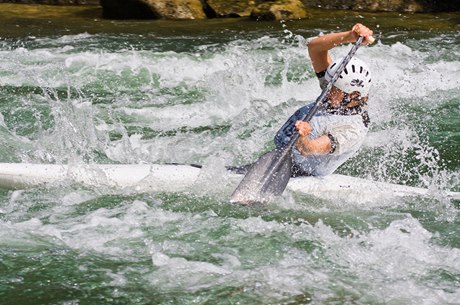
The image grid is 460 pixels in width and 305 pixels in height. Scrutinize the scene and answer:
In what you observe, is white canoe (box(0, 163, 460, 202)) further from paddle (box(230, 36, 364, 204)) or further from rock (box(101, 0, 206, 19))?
rock (box(101, 0, 206, 19))

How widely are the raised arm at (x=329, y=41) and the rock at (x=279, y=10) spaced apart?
27.2ft

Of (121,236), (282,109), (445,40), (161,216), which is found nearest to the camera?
(121,236)

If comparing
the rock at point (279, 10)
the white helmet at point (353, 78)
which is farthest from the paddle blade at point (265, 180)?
the rock at point (279, 10)

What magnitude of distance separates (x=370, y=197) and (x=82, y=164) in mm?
2268

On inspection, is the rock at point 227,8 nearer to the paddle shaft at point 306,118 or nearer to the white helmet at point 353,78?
the paddle shaft at point 306,118

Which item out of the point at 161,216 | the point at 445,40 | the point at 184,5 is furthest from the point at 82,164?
the point at 184,5

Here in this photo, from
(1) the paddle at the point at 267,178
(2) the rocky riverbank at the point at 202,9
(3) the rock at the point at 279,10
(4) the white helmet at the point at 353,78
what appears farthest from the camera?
(2) the rocky riverbank at the point at 202,9

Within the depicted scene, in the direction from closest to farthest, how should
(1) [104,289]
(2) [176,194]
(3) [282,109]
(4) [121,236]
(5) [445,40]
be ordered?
(1) [104,289]
(4) [121,236]
(2) [176,194]
(3) [282,109]
(5) [445,40]

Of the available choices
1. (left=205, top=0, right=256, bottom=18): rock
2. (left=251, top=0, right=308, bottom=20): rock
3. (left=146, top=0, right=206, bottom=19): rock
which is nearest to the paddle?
(left=251, top=0, right=308, bottom=20): rock

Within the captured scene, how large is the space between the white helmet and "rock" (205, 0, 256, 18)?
9.16 m

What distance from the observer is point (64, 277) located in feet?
16.2

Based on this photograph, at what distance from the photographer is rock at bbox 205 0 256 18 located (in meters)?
15.1

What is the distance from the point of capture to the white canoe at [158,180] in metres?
6.49

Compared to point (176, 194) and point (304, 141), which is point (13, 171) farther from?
point (304, 141)
